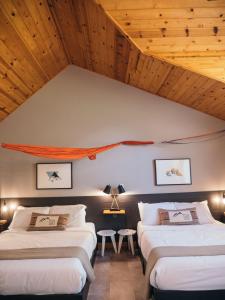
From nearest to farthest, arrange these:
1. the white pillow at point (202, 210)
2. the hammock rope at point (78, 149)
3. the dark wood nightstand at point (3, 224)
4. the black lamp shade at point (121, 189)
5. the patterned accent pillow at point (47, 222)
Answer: the patterned accent pillow at point (47, 222) → the white pillow at point (202, 210) → the hammock rope at point (78, 149) → the dark wood nightstand at point (3, 224) → the black lamp shade at point (121, 189)

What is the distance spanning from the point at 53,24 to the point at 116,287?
11.3ft

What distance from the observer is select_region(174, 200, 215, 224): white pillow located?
3859mm

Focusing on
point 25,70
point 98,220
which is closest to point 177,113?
point 98,220

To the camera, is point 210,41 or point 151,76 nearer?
point 210,41

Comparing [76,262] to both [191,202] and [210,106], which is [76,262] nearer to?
[191,202]

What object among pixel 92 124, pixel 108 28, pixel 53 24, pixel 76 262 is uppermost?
pixel 53 24

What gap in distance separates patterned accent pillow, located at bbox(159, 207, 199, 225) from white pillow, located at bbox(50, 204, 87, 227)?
1274mm

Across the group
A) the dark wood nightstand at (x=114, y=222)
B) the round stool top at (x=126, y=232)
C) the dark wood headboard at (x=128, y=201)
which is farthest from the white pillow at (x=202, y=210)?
the dark wood nightstand at (x=114, y=222)

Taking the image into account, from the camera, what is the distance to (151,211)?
4.02m

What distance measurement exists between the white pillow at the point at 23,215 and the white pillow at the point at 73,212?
0.17 m

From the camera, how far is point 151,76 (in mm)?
3834

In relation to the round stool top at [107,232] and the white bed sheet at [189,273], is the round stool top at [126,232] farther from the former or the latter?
the white bed sheet at [189,273]

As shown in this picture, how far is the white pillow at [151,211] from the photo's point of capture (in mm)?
3918

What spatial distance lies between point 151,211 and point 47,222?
5.41 feet
